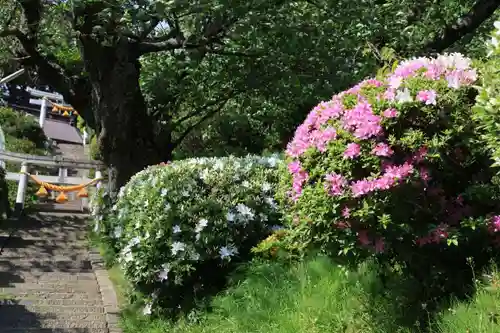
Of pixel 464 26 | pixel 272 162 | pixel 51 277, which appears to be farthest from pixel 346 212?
pixel 464 26

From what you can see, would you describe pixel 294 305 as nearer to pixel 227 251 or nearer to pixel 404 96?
pixel 227 251

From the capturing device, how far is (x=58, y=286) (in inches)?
271

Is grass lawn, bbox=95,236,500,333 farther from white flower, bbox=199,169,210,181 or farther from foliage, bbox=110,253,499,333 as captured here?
white flower, bbox=199,169,210,181

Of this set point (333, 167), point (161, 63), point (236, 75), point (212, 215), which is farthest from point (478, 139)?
point (161, 63)

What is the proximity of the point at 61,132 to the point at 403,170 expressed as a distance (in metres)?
24.2

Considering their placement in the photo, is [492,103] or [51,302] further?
[51,302]

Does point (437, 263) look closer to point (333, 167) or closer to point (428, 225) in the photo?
point (428, 225)

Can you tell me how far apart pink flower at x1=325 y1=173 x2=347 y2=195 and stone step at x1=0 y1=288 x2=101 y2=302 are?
424cm

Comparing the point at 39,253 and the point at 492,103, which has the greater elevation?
the point at 492,103

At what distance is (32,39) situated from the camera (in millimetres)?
8289

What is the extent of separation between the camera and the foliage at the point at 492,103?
2607mm

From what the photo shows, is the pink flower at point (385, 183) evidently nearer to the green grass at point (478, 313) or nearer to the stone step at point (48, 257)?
the green grass at point (478, 313)

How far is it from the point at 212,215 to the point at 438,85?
8.72ft

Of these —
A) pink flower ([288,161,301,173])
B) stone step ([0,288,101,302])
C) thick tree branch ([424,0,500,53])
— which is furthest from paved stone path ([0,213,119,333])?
thick tree branch ([424,0,500,53])
